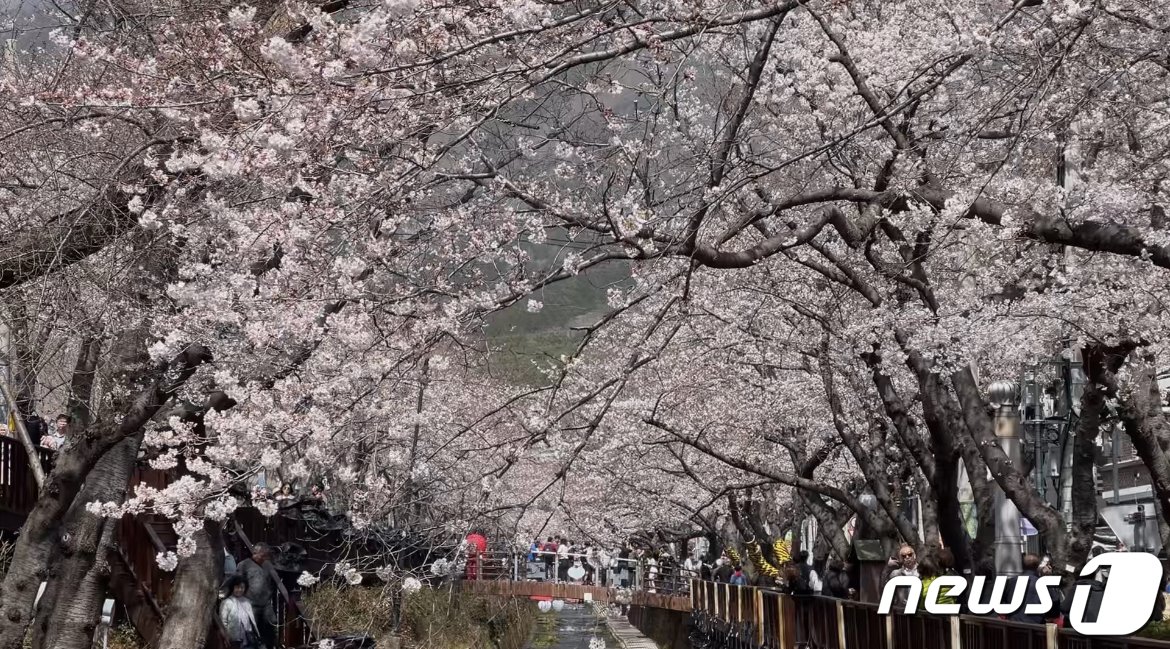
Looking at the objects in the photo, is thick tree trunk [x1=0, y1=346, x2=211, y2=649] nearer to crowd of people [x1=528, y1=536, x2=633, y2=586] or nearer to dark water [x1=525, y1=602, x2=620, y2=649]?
dark water [x1=525, y1=602, x2=620, y2=649]

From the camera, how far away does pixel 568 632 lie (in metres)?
53.6

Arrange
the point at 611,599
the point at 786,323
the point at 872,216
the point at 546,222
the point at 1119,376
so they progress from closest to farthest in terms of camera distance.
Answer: the point at 546,222, the point at 872,216, the point at 1119,376, the point at 786,323, the point at 611,599

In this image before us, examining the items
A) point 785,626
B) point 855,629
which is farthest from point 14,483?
point 855,629

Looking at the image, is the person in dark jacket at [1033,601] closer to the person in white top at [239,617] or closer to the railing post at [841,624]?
the railing post at [841,624]

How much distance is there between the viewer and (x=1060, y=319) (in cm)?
1479

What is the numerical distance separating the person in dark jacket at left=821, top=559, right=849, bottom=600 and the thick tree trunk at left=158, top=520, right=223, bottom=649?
9.32m

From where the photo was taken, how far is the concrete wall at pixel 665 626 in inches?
1499

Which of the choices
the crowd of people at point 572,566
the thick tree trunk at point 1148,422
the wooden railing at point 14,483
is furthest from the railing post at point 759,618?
the crowd of people at point 572,566

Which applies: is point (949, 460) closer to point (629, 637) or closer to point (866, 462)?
point (866, 462)

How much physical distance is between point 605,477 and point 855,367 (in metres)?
19.0

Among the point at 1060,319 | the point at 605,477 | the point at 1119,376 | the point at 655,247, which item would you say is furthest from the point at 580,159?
the point at 605,477

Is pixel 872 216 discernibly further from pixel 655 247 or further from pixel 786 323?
pixel 786 323

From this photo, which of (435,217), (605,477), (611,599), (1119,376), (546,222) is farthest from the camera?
(611,599)

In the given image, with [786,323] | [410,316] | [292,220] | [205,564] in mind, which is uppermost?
[786,323]
